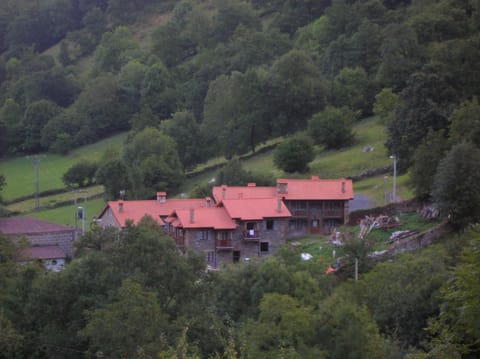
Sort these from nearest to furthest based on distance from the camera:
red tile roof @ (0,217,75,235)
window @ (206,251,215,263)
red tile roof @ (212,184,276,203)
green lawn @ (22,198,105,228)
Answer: window @ (206,251,215,263), red tile roof @ (212,184,276,203), red tile roof @ (0,217,75,235), green lawn @ (22,198,105,228)

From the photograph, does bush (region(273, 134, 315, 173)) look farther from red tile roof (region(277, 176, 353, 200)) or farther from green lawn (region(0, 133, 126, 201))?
green lawn (region(0, 133, 126, 201))

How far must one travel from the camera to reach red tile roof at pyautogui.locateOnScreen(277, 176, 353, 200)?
4449 cm

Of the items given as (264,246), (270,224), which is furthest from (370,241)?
(264,246)

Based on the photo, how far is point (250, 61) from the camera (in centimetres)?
7994

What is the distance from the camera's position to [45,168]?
75.4m

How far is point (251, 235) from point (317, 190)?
4.60m

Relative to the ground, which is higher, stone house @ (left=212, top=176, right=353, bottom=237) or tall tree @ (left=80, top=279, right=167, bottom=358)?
stone house @ (left=212, top=176, right=353, bottom=237)

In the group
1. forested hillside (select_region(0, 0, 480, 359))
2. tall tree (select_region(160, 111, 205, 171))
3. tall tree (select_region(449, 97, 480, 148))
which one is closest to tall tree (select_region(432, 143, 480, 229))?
forested hillside (select_region(0, 0, 480, 359))

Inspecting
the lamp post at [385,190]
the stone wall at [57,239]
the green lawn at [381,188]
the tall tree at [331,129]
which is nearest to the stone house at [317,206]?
the lamp post at [385,190]

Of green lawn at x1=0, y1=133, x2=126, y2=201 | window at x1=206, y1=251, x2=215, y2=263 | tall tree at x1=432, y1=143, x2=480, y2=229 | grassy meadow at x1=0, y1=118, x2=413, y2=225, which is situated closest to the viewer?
tall tree at x1=432, y1=143, x2=480, y2=229

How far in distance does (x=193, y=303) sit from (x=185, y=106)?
179ft

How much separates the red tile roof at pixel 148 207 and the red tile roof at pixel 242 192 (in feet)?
3.66

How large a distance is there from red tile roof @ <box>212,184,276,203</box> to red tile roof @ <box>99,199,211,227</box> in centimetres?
111

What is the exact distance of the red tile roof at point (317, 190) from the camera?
44494mm
